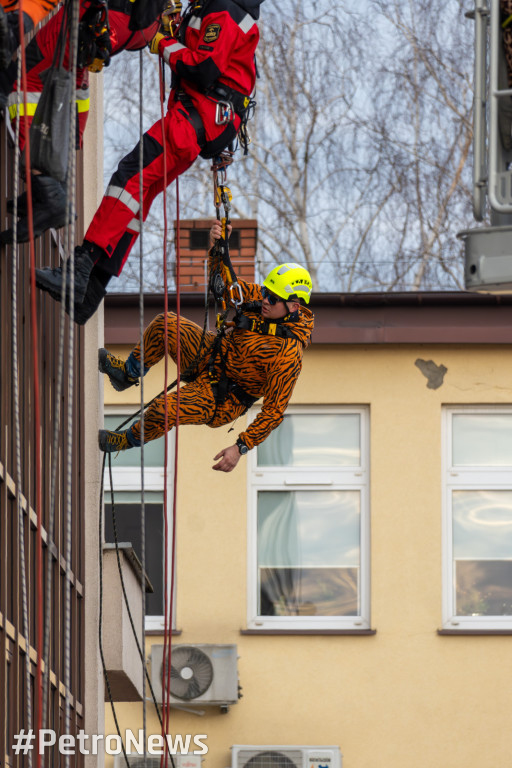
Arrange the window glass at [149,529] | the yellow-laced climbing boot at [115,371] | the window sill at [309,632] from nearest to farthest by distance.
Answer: the yellow-laced climbing boot at [115,371] → the window sill at [309,632] → the window glass at [149,529]

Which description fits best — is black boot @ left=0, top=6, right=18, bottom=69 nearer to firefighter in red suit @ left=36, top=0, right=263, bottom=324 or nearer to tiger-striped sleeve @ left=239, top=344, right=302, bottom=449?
firefighter in red suit @ left=36, top=0, right=263, bottom=324

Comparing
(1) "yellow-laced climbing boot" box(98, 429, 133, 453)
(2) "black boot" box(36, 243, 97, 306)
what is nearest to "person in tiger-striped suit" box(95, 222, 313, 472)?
(1) "yellow-laced climbing boot" box(98, 429, 133, 453)

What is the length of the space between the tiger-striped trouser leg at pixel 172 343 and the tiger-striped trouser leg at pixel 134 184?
4.02 feet

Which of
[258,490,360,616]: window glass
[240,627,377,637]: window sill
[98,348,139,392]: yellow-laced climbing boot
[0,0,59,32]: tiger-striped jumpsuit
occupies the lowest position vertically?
[240,627,377,637]: window sill

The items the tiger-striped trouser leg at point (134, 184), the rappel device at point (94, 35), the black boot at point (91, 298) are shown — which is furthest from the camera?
the black boot at point (91, 298)

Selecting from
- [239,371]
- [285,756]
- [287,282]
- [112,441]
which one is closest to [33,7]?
[287,282]

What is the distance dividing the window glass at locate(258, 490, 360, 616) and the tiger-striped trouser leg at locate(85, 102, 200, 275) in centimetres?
719

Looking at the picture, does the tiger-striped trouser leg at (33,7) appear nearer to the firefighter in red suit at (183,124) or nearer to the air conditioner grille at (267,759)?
the firefighter in red suit at (183,124)

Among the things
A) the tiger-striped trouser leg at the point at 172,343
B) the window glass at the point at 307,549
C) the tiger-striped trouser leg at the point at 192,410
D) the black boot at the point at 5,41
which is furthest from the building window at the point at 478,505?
the black boot at the point at 5,41

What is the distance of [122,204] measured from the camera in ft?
27.6

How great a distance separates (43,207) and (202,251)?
8873 mm

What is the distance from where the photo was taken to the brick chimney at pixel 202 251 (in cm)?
1614

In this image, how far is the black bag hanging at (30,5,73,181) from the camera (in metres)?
6.88

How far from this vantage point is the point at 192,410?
9.73 metres
